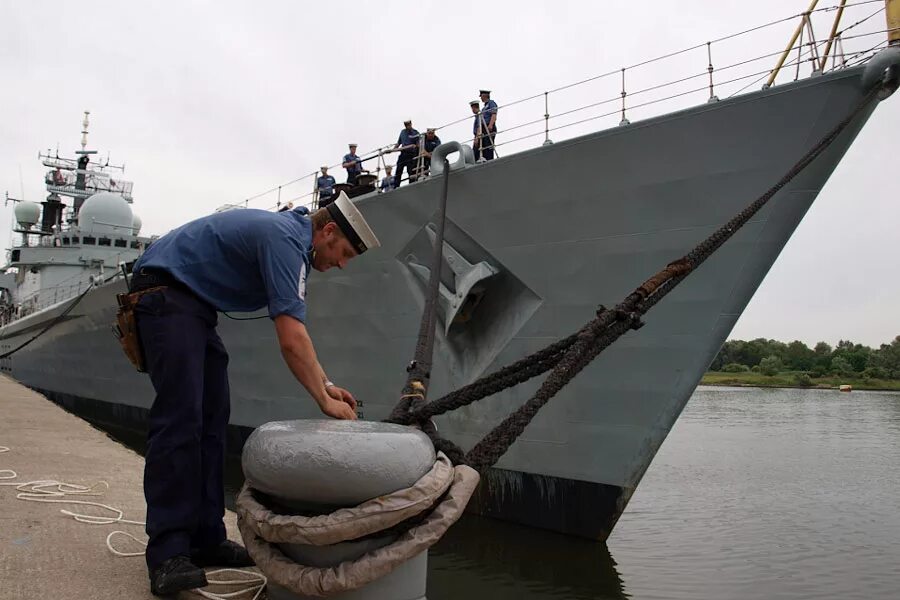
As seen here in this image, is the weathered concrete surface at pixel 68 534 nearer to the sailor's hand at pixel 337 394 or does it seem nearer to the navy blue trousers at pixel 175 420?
the navy blue trousers at pixel 175 420

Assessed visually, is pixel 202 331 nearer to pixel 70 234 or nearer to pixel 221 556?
pixel 221 556

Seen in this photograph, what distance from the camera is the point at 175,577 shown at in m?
1.77

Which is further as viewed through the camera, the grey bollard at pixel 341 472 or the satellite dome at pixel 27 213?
the satellite dome at pixel 27 213

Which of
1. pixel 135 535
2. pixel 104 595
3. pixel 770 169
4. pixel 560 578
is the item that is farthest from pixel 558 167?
pixel 104 595

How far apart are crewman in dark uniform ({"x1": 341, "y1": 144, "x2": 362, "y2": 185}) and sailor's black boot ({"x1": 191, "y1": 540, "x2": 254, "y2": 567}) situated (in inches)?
217

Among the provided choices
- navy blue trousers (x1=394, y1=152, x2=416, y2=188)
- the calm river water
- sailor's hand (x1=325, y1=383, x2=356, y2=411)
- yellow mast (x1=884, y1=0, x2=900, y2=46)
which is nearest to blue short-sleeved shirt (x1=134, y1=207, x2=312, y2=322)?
sailor's hand (x1=325, y1=383, x2=356, y2=411)

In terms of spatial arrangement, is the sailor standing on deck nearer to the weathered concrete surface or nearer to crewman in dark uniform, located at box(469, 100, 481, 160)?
the weathered concrete surface

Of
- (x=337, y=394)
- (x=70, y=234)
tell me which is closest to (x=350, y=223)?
(x=337, y=394)

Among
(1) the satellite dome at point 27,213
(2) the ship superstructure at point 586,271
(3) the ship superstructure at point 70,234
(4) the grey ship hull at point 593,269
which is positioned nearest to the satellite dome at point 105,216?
(3) the ship superstructure at point 70,234

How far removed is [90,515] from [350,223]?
1.76m

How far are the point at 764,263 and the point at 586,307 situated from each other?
51.3 inches

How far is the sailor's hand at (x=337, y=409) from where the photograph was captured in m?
1.79

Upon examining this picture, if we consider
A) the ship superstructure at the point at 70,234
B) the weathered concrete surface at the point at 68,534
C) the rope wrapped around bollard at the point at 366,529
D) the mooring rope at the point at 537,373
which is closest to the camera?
the rope wrapped around bollard at the point at 366,529

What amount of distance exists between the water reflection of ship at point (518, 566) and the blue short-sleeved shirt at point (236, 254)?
2.96 m
